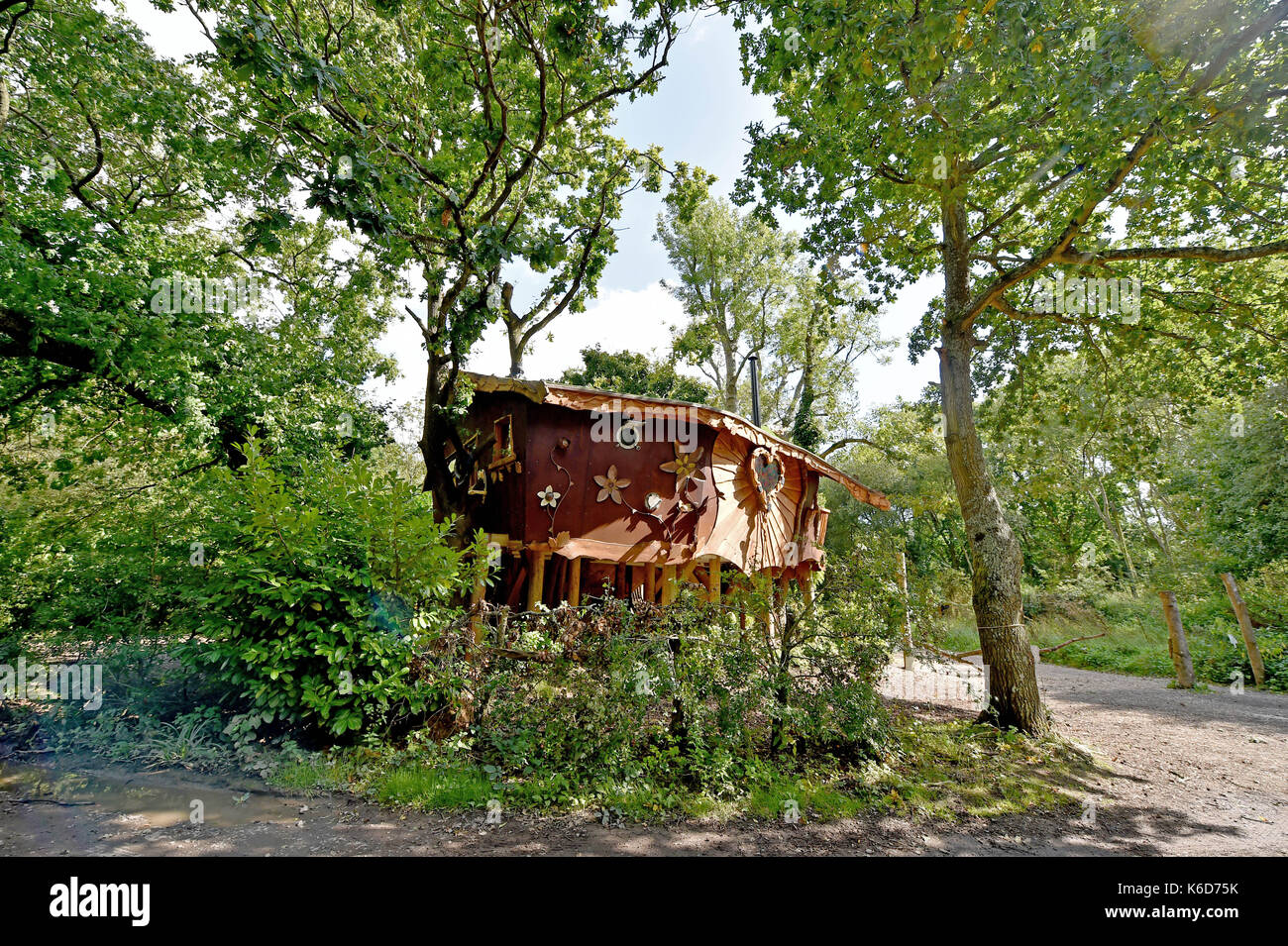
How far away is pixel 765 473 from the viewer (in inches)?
432

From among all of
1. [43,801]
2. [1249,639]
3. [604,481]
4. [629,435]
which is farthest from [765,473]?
[1249,639]

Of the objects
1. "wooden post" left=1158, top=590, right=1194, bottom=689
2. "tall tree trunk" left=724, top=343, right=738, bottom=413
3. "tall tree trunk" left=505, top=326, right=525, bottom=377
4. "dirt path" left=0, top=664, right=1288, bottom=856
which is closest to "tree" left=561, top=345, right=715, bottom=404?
"tall tree trunk" left=724, top=343, right=738, bottom=413

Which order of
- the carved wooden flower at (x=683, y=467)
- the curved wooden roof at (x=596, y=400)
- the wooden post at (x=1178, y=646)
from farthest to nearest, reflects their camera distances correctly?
the wooden post at (x=1178, y=646)
the carved wooden flower at (x=683, y=467)
the curved wooden roof at (x=596, y=400)

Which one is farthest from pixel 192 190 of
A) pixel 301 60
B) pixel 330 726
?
pixel 330 726

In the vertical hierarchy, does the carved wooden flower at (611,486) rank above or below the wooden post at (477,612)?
above

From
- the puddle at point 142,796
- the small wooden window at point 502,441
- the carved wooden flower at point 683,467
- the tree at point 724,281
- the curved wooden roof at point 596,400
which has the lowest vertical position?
the puddle at point 142,796

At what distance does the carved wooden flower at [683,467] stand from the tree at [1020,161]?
4.17 metres

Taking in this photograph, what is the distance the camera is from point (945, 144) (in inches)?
224

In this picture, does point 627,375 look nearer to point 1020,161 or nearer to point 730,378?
point 730,378

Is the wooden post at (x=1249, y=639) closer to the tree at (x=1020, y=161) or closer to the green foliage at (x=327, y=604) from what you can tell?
the tree at (x=1020, y=161)

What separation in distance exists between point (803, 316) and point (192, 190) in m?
23.3

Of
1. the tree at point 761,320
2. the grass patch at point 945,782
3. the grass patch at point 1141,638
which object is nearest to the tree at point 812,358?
the tree at point 761,320

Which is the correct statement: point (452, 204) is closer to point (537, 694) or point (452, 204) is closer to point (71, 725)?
point (537, 694)

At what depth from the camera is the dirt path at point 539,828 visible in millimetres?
3531
